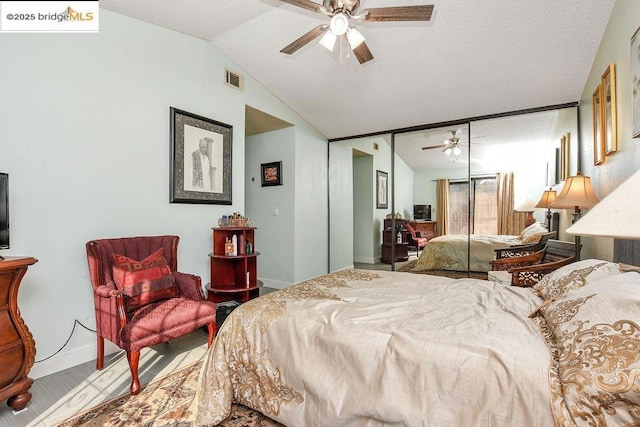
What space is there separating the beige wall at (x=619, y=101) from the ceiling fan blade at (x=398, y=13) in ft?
3.80

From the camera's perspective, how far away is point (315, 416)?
1.34 meters

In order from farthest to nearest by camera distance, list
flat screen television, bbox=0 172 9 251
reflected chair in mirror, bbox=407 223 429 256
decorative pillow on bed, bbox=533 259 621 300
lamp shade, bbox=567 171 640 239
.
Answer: reflected chair in mirror, bbox=407 223 429 256
flat screen television, bbox=0 172 9 251
decorative pillow on bed, bbox=533 259 621 300
lamp shade, bbox=567 171 640 239

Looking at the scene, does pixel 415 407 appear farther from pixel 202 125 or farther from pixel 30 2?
pixel 30 2

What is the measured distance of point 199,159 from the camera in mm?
3289

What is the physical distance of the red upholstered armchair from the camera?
198 cm

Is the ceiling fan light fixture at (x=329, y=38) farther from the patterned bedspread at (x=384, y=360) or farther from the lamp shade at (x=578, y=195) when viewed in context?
the lamp shade at (x=578, y=195)

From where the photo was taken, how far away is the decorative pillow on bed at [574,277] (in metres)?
1.47

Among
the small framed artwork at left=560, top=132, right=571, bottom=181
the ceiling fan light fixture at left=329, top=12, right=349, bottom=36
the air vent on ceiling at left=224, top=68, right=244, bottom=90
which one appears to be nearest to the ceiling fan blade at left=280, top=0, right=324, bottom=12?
the ceiling fan light fixture at left=329, top=12, right=349, bottom=36

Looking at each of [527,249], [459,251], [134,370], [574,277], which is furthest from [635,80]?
[134,370]

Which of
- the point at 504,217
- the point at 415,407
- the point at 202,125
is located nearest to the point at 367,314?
Answer: the point at 415,407

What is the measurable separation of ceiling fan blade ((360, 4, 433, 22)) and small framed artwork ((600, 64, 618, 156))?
4.44 ft

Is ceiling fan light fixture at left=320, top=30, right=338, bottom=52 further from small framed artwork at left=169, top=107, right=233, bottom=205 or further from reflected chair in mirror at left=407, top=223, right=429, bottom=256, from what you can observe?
reflected chair in mirror at left=407, top=223, right=429, bottom=256

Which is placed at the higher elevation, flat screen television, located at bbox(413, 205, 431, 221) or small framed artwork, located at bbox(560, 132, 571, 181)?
small framed artwork, located at bbox(560, 132, 571, 181)

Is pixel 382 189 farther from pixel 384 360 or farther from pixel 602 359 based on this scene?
pixel 602 359
